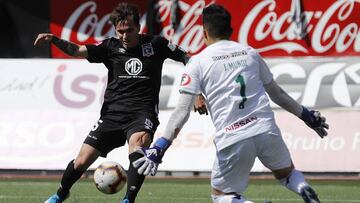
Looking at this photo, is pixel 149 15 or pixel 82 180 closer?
pixel 82 180

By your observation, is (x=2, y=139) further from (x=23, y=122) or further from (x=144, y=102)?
(x=144, y=102)

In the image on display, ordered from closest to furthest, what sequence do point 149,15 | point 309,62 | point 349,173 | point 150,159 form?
point 150,159 → point 349,173 → point 309,62 → point 149,15

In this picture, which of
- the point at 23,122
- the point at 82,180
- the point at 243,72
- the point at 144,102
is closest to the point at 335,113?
the point at 82,180

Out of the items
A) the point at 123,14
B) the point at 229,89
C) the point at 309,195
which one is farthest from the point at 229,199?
the point at 123,14

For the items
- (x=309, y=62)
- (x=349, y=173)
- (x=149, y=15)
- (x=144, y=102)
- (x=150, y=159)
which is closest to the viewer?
(x=150, y=159)

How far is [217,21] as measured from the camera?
7312mm

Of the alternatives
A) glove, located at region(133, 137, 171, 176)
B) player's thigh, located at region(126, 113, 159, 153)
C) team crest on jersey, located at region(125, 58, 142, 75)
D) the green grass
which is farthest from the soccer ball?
glove, located at region(133, 137, 171, 176)

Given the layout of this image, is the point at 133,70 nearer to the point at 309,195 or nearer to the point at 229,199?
the point at 229,199

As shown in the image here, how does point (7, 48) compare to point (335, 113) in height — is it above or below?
below

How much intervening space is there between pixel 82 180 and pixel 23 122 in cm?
186

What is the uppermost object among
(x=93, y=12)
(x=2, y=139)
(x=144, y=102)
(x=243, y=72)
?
(x=243, y=72)

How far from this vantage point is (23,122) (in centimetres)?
1689

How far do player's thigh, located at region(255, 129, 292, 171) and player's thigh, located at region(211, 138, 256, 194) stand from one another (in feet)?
0.24

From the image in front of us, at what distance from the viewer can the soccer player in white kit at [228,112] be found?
23.9 ft
